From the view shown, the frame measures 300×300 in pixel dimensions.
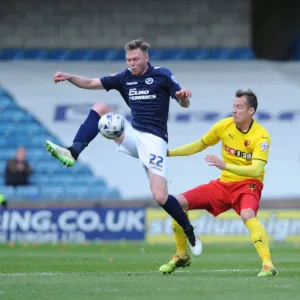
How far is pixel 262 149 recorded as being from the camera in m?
10.0

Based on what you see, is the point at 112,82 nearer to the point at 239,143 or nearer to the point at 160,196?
the point at 160,196

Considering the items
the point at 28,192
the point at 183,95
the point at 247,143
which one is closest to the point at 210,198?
the point at 247,143

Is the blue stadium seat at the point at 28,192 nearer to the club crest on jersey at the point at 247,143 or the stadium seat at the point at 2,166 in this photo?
the stadium seat at the point at 2,166

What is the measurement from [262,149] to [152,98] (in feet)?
4.32

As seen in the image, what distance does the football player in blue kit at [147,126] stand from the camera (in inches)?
401

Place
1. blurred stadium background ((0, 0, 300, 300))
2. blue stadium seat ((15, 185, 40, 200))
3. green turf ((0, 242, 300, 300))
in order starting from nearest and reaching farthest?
1. green turf ((0, 242, 300, 300))
2. blurred stadium background ((0, 0, 300, 300))
3. blue stadium seat ((15, 185, 40, 200))

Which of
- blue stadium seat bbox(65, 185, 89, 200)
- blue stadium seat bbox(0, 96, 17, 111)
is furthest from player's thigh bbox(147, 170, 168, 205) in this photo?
blue stadium seat bbox(0, 96, 17, 111)

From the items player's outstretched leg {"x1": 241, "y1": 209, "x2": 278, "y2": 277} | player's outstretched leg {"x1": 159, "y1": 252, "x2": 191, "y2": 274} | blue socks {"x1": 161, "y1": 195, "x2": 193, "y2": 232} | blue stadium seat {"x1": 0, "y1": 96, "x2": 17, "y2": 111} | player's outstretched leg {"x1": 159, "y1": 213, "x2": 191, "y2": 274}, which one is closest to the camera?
player's outstretched leg {"x1": 241, "y1": 209, "x2": 278, "y2": 277}

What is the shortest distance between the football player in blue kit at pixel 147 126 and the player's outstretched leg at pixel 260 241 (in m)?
0.69

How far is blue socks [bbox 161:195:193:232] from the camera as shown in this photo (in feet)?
33.3

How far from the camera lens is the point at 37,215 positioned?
21422mm

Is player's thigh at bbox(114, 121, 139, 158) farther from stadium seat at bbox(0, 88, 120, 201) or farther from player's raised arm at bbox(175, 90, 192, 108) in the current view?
stadium seat at bbox(0, 88, 120, 201)

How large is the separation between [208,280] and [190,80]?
63.3 feet

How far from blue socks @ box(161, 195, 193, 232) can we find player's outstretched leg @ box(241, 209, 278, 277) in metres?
0.64
